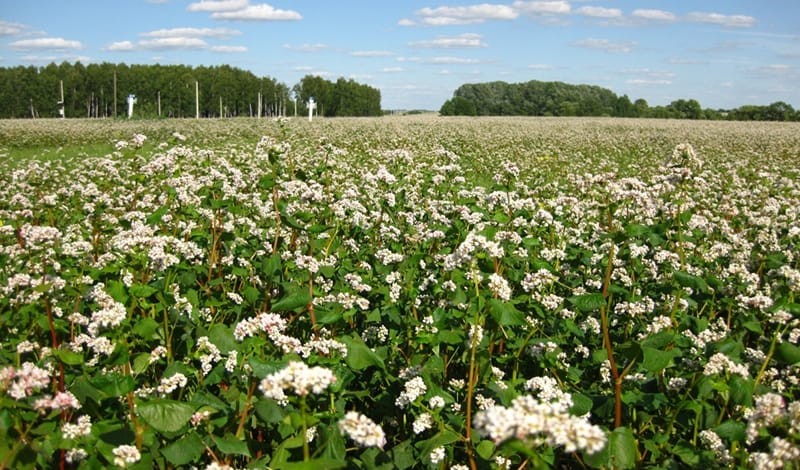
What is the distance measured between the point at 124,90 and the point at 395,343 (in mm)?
120119

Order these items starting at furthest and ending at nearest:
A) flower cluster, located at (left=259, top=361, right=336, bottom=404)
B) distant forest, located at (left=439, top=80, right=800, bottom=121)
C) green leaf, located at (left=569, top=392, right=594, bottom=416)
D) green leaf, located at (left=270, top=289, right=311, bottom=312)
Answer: distant forest, located at (left=439, top=80, right=800, bottom=121), green leaf, located at (left=270, top=289, right=311, bottom=312), green leaf, located at (left=569, top=392, right=594, bottom=416), flower cluster, located at (left=259, top=361, right=336, bottom=404)

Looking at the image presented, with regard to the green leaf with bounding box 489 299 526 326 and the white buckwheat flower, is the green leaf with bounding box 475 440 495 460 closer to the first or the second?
the green leaf with bounding box 489 299 526 326

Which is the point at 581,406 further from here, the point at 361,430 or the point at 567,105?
the point at 567,105

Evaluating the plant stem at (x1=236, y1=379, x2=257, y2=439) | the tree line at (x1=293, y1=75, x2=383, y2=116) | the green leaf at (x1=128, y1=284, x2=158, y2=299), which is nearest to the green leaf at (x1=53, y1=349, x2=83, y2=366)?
the green leaf at (x1=128, y1=284, x2=158, y2=299)

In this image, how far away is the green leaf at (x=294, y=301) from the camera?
4048mm

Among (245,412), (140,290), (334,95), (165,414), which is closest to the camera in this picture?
(165,414)

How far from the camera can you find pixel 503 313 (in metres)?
3.34

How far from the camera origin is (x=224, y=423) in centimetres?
312

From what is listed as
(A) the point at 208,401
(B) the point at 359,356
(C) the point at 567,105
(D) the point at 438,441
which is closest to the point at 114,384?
(A) the point at 208,401

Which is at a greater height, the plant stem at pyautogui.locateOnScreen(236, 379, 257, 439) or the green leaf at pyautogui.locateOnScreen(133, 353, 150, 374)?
the green leaf at pyautogui.locateOnScreen(133, 353, 150, 374)

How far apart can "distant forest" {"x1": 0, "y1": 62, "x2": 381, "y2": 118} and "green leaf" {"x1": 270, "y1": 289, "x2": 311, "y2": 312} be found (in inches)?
4083

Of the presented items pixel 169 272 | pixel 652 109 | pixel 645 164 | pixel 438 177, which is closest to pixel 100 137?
pixel 645 164

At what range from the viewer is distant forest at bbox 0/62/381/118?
353 ft

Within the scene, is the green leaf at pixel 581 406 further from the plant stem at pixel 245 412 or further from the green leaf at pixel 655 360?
the plant stem at pixel 245 412
